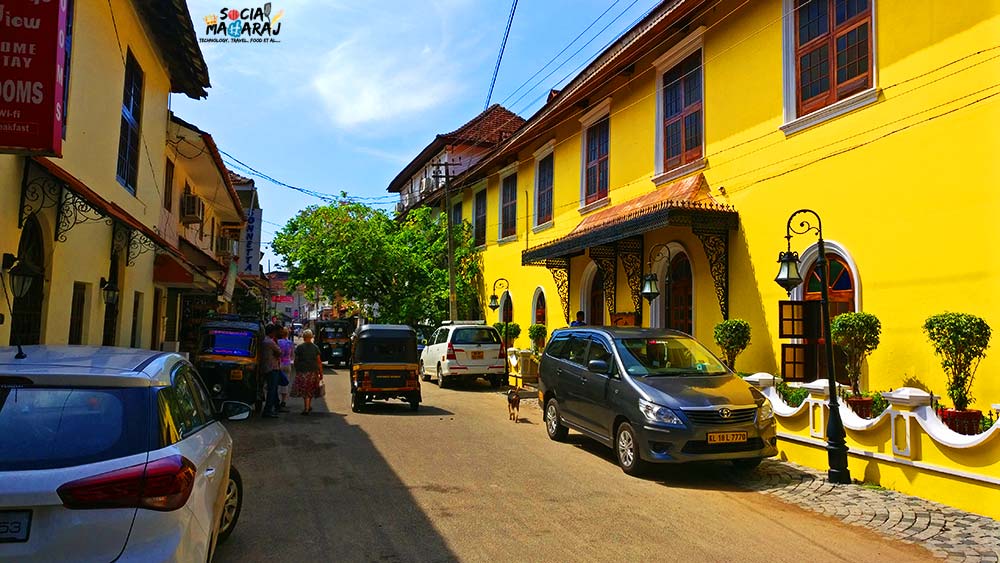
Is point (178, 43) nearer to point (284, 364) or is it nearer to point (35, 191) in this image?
point (35, 191)

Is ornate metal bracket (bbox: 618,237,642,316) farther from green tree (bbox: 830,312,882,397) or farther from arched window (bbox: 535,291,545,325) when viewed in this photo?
green tree (bbox: 830,312,882,397)

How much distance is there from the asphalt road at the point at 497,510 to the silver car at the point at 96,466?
211 centimetres

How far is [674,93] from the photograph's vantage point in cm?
1459

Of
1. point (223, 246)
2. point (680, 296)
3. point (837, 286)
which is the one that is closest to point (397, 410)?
point (680, 296)

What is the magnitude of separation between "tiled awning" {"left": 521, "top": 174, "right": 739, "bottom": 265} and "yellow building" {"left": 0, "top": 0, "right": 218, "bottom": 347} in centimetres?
869

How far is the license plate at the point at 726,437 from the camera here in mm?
7934

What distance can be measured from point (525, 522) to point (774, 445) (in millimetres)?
3841

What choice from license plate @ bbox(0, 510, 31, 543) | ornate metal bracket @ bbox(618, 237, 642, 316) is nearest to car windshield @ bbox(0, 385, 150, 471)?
license plate @ bbox(0, 510, 31, 543)

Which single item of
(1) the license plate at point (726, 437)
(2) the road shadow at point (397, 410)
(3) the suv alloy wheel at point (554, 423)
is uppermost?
(1) the license plate at point (726, 437)

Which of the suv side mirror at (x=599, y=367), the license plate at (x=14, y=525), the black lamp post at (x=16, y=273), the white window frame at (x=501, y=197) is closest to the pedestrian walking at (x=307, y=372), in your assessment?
the black lamp post at (x=16, y=273)

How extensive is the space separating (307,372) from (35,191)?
6019mm

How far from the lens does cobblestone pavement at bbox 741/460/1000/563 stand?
5.80 meters

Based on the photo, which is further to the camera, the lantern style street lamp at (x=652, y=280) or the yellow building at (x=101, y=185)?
the lantern style street lamp at (x=652, y=280)

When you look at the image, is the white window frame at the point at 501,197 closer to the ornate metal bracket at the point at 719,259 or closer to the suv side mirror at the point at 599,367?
the ornate metal bracket at the point at 719,259
